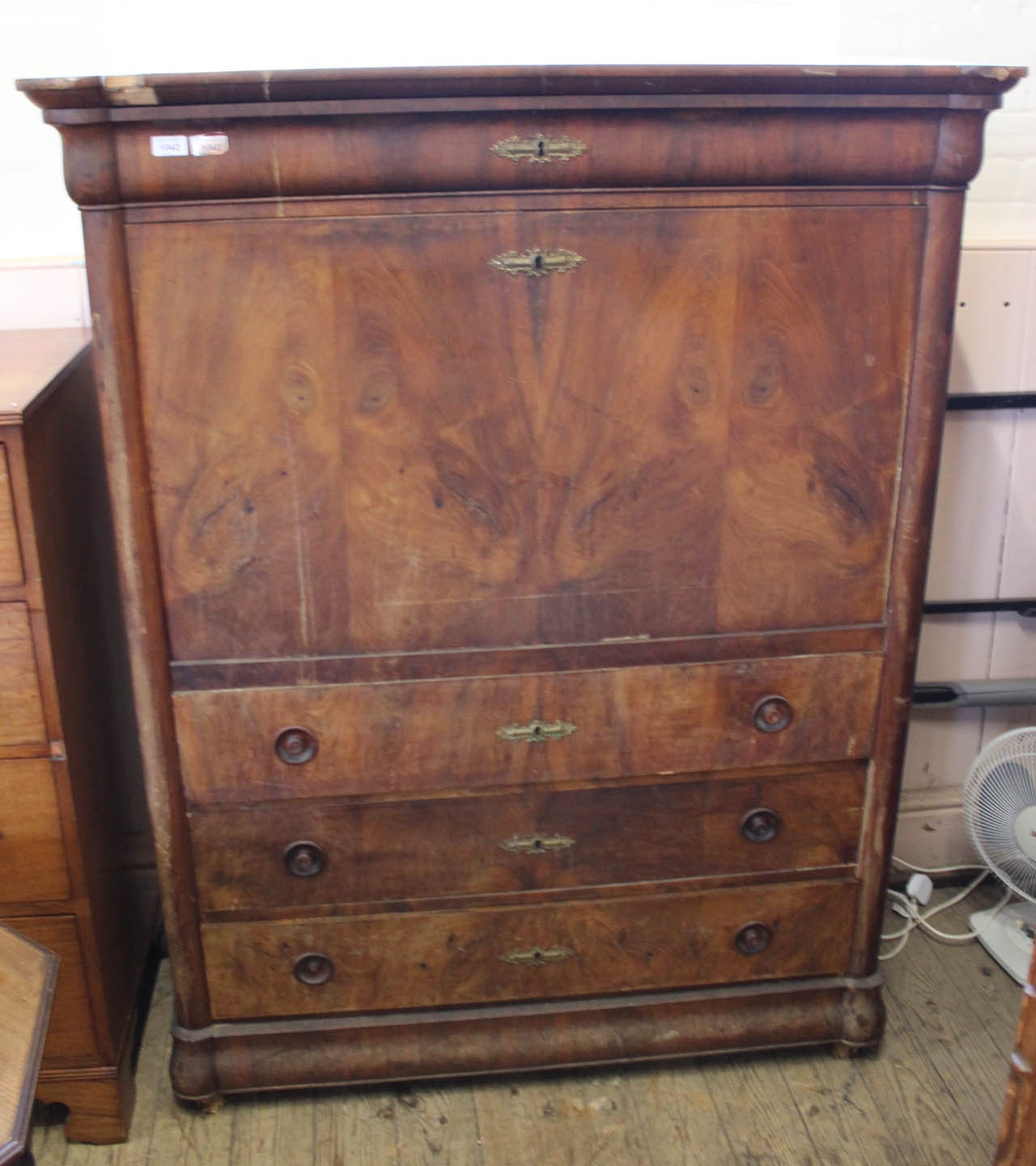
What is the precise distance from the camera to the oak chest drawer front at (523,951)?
169 cm

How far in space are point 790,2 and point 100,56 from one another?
1.12m

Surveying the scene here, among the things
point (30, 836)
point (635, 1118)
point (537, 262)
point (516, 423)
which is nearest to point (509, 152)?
point (537, 262)

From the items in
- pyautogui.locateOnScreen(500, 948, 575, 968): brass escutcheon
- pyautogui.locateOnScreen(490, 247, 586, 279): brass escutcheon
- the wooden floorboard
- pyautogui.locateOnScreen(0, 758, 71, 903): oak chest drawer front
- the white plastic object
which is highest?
pyautogui.locateOnScreen(490, 247, 586, 279): brass escutcheon

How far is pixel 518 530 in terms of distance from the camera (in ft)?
4.93

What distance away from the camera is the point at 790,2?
1.89 m

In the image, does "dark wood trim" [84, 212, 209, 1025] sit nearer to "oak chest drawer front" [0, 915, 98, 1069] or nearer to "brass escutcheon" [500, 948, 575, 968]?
"oak chest drawer front" [0, 915, 98, 1069]

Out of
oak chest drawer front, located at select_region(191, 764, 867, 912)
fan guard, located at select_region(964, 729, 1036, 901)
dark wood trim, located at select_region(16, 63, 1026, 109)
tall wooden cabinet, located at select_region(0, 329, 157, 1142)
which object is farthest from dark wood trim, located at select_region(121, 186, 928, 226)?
fan guard, located at select_region(964, 729, 1036, 901)

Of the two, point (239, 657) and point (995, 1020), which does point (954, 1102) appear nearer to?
point (995, 1020)

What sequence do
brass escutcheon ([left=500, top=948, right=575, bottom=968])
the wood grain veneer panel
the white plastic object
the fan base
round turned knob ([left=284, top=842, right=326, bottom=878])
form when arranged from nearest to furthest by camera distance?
the wood grain veneer panel → round turned knob ([left=284, top=842, right=326, bottom=878]) → brass escutcheon ([left=500, top=948, right=575, bottom=968]) → the fan base → the white plastic object

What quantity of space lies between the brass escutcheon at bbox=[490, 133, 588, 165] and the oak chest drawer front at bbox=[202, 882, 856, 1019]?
1045 millimetres

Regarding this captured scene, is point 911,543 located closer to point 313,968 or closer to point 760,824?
point 760,824

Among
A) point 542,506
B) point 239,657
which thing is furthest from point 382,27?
point 239,657

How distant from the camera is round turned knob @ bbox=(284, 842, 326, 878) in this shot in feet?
5.33

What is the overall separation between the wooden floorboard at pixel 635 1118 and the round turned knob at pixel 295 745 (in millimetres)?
615
